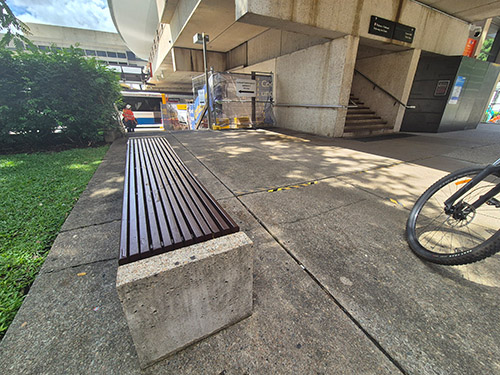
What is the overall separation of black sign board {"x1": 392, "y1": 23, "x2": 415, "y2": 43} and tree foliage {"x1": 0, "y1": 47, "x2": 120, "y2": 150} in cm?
997

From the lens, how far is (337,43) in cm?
712

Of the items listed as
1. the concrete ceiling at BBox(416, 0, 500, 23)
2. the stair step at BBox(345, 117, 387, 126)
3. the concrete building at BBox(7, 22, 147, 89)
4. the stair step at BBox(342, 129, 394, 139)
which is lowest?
the stair step at BBox(342, 129, 394, 139)

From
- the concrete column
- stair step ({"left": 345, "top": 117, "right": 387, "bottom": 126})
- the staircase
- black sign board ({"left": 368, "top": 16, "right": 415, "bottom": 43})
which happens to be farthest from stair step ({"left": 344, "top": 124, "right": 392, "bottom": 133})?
black sign board ({"left": 368, "top": 16, "right": 415, "bottom": 43})

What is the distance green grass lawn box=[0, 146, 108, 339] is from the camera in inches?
66.9

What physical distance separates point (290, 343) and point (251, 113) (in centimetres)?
1009

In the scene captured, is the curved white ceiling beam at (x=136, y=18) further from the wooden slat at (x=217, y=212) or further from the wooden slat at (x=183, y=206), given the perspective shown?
the wooden slat at (x=217, y=212)

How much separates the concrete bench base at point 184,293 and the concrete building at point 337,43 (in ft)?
20.7

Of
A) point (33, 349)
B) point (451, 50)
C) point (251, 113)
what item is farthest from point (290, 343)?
point (451, 50)

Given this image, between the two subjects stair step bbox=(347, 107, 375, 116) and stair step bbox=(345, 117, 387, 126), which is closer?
stair step bbox=(345, 117, 387, 126)

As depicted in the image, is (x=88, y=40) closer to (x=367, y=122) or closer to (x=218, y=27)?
(x=218, y=27)

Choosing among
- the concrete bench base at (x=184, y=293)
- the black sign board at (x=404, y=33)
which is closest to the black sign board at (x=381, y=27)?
the black sign board at (x=404, y=33)

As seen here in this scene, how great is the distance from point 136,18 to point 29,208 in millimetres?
29942

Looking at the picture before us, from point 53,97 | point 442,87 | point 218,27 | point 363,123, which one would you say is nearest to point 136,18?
point 218,27

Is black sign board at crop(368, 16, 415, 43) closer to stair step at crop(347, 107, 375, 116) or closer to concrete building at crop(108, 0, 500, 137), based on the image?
concrete building at crop(108, 0, 500, 137)
